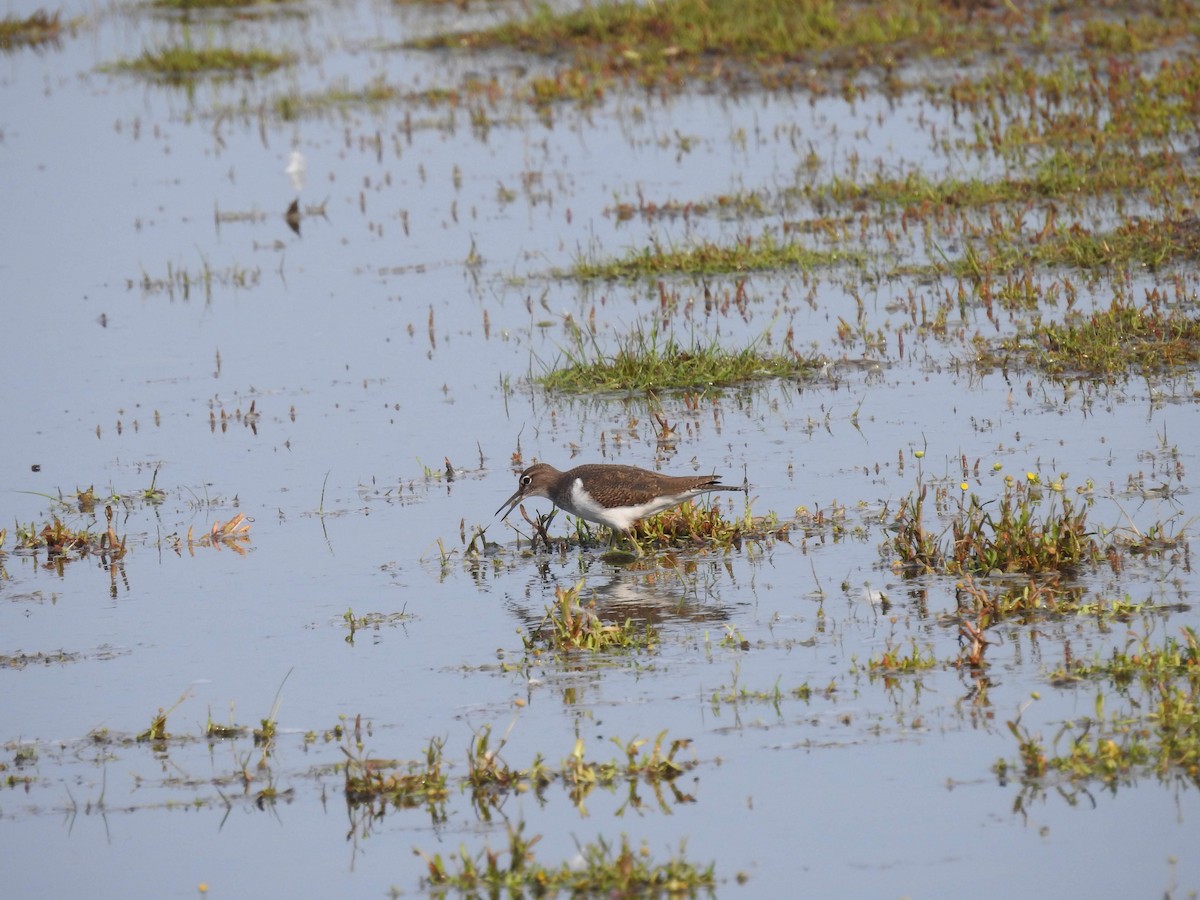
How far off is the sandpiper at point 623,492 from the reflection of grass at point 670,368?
2.85m

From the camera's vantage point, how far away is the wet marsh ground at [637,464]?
6793 millimetres

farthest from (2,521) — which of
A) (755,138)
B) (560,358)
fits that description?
(755,138)

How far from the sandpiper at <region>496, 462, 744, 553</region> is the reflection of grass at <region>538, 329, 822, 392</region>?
2.85 m

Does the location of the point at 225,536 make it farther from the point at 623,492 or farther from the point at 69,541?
the point at 623,492

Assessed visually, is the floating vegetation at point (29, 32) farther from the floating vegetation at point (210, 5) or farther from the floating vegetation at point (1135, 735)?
the floating vegetation at point (1135, 735)

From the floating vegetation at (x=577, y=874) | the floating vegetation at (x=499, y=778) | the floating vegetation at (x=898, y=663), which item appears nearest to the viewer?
the floating vegetation at (x=577, y=874)

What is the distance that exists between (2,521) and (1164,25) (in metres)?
17.6

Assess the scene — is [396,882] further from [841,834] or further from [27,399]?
[27,399]

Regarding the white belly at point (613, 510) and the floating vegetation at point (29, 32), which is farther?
the floating vegetation at point (29, 32)

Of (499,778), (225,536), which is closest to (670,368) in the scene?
(225,536)

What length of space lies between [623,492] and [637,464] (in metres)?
1.67

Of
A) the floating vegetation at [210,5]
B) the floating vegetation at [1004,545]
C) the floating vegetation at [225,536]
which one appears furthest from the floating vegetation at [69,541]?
the floating vegetation at [210,5]

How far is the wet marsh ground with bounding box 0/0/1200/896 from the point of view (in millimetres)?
6793

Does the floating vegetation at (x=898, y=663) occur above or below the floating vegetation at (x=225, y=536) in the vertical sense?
below
